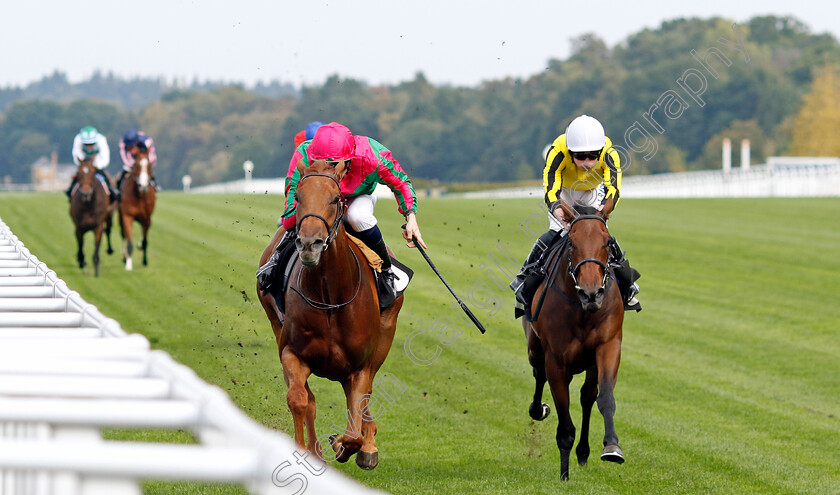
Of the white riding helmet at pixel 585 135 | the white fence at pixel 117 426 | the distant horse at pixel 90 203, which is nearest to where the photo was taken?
the white fence at pixel 117 426

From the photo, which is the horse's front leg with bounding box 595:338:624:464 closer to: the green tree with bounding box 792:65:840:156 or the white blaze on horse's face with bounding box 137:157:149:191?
the white blaze on horse's face with bounding box 137:157:149:191

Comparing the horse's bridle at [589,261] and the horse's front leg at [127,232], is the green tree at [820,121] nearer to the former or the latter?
the horse's front leg at [127,232]

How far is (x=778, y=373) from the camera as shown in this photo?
11734mm

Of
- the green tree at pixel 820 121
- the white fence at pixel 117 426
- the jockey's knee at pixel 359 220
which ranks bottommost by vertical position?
the white fence at pixel 117 426

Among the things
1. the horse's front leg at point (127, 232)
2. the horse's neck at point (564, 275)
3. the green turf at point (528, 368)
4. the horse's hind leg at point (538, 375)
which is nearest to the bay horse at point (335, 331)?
the green turf at point (528, 368)

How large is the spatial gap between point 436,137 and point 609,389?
117 ft

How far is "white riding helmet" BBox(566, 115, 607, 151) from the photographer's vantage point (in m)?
7.38

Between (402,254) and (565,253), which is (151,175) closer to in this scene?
(402,254)

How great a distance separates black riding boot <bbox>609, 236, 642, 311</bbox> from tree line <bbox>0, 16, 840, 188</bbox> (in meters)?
22.1

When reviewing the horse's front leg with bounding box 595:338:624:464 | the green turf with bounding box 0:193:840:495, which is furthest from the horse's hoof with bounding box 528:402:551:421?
the horse's front leg with bounding box 595:338:624:464

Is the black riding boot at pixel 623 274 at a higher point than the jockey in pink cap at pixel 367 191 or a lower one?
lower

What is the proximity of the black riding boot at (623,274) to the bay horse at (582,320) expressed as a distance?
0.09 metres

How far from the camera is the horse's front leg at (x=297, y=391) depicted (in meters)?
6.17

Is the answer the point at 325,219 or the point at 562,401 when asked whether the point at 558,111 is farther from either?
the point at 325,219
